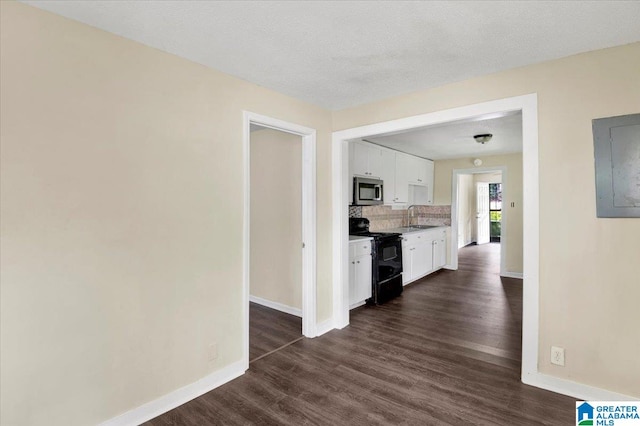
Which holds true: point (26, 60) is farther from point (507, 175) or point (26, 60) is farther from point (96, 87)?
point (507, 175)

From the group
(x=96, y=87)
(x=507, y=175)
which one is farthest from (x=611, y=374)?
(x=507, y=175)

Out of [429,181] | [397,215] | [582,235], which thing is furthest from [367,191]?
[582,235]

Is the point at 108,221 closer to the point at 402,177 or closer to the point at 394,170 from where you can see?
the point at 394,170

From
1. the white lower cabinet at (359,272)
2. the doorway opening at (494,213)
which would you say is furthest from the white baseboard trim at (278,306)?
the doorway opening at (494,213)

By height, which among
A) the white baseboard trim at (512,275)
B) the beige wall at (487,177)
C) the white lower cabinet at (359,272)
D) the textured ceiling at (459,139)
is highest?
the beige wall at (487,177)

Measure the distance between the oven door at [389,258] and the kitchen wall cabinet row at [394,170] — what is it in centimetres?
89

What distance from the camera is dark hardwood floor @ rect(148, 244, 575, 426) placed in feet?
6.75

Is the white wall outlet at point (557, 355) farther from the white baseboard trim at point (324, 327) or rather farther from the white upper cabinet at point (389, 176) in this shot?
the white upper cabinet at point (389, 176)

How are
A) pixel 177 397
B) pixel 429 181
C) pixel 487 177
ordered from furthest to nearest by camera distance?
pixel 487 177 → pixel 429 181 → pixel 177 397

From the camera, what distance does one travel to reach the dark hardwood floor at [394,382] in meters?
2.06

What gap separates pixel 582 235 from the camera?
2.22m

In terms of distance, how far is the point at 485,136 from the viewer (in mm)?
4410

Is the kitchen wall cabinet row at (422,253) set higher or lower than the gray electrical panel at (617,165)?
lower

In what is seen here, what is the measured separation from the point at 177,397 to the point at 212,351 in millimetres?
361
